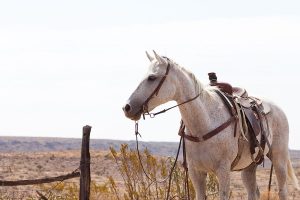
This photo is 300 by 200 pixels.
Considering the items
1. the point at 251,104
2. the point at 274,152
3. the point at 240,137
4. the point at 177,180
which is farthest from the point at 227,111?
the point at 177,180

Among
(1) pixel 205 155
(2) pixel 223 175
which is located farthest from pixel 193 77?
(2) pixel 223 175

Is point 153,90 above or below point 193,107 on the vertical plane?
above

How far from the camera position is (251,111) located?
28.5 feet

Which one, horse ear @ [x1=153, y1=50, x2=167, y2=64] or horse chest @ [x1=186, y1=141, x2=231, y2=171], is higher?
horse ear @ [x1=153, y1=50, x2=167, y2=64]

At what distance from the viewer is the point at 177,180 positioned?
1014cm

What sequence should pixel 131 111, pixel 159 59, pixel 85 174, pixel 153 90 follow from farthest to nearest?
pixel 85 174, pixel 159 59, pixel 153 90, pixel 131 111

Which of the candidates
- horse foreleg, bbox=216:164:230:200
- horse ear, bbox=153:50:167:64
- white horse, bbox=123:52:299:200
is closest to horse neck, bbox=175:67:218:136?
white horse, bbox=123:52:299:200

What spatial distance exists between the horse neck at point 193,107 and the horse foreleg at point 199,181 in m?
0.47

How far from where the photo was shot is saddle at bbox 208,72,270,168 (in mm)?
8406

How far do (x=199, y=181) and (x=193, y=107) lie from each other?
2.94ft

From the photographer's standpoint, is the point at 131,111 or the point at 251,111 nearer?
the point at 131,111

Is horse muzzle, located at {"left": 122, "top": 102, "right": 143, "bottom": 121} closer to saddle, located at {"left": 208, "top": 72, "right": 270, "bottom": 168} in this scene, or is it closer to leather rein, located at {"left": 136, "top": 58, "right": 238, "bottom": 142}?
leather rein, located at {"left": 136, "top": 58, "right": 238, "bottom": 142}

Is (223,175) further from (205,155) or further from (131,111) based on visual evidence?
(131,111)

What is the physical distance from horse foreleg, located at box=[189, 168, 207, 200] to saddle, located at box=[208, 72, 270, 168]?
48cm
